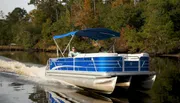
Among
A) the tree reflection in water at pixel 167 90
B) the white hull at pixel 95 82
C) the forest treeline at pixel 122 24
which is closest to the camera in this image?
the tree reflection in water at pixel 167 90

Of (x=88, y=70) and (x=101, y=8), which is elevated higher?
(x=101, y=8)

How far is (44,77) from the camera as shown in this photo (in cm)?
1855

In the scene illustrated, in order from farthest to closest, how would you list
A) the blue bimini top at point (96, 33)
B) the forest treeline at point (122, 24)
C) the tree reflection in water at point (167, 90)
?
the forest treeline at point (122, 24), the blue bimini top at point (96, 33), the tree reflection in water at point (167, 90)

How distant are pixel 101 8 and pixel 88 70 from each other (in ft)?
156

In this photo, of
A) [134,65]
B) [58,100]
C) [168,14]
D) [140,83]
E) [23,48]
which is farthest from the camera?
[23,48]

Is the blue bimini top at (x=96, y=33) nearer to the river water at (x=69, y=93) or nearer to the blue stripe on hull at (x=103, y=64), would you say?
the blue stripe on hull at (x=103, y=64)

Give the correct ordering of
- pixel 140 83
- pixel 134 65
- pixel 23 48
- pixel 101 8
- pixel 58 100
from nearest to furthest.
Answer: pixel 58 100, pixel 134 65, pixel 140 83, pixel 101 8, pixel 23 48

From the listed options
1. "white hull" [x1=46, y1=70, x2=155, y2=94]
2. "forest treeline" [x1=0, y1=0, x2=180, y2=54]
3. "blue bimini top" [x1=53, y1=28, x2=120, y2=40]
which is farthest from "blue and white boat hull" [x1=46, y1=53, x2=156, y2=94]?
"forest treeline" [x1=0, y1=0, x2=180, y2=54]

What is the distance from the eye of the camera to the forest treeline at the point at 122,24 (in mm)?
40469

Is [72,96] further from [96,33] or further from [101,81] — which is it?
[96,33]

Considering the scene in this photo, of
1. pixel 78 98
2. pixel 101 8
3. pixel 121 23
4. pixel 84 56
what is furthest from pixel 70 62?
pixel 101 8

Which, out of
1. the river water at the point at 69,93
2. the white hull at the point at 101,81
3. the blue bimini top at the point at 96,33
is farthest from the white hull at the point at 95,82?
the blue bimini top at the point at 96,33

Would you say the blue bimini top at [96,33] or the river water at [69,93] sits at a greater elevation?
the blue bimini top at [96,33]

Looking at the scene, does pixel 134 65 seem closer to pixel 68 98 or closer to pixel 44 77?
pixel 68 98
